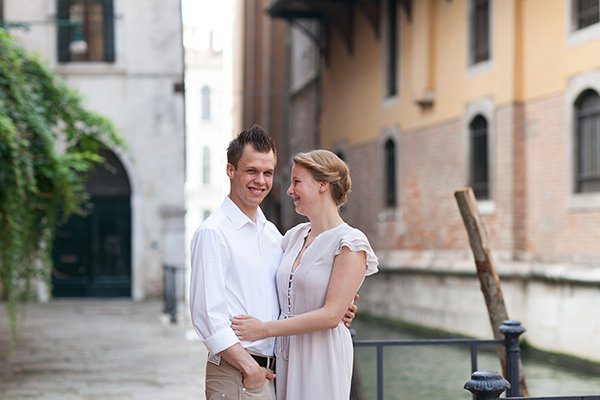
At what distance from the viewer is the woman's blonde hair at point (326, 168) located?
367 centimetres

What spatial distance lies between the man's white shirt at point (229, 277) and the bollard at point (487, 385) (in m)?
0.74

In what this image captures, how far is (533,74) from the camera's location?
15820 mm

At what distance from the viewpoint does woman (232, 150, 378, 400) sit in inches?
144

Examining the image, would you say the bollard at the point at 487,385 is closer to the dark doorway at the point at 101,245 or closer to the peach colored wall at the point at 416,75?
the peach colored wall at the point at 416,75

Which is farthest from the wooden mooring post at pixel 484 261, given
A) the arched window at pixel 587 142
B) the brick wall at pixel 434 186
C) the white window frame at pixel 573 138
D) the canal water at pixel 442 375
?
the brick wall at pixel 434 186

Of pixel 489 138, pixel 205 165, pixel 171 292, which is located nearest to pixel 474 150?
pixel 489 138

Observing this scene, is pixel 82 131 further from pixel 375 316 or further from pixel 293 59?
pixel 293 59

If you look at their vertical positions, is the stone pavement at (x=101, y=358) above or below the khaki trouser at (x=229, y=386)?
below

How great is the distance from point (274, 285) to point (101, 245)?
22.2 m

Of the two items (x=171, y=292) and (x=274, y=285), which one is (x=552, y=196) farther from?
(x=274, y=285)

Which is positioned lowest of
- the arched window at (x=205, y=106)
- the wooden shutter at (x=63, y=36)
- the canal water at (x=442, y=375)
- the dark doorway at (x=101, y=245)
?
the canal water at (x=442, y=375)

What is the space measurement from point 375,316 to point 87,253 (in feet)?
24.7

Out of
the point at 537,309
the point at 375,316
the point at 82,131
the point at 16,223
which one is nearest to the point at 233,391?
the point at 16,223

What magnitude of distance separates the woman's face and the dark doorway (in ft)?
72.0
